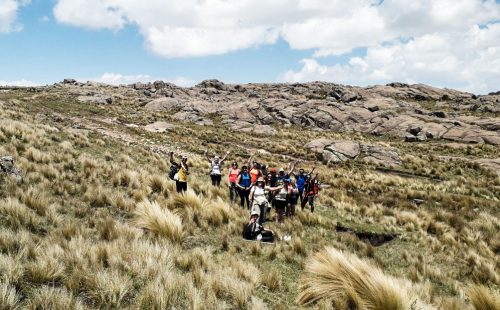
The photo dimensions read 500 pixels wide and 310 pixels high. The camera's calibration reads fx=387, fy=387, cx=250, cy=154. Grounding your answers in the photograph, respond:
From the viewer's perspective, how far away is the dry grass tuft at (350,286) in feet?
21.2

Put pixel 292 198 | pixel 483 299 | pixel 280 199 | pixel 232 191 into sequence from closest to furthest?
pixel 483 299, pixel 280 199, pixel 292 198, pixel 232 191

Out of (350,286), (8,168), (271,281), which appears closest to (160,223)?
(271,281)

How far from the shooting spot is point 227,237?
417 inches

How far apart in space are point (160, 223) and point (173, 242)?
2.20 feet

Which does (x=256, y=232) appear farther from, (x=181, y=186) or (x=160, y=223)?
(x=181, y=186)

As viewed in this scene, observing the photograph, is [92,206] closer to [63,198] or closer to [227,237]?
[63,198]

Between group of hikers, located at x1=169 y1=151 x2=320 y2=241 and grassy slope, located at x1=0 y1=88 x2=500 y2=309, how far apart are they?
64 centimetres

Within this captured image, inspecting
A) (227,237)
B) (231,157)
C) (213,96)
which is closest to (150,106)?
(213,96)

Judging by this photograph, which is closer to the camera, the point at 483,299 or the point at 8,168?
the point at 483,299

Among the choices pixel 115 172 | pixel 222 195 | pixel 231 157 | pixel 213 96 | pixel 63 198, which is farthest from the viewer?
pixel 213 96

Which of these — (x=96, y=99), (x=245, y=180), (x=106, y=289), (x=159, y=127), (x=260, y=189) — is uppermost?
(x=96, y=99)

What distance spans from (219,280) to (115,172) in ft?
34.9

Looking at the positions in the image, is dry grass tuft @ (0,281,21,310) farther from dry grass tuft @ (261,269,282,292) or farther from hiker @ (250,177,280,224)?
hiker @ (250,177,280,224)

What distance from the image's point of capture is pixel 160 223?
9711mm
